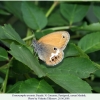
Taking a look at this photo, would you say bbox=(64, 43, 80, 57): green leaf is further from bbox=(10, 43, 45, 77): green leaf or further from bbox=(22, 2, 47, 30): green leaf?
bbox=(22, 2, 47, 30): green leaf

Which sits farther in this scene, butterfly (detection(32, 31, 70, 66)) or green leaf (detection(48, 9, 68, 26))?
green leaf (detection(48, 9, 68, 26))

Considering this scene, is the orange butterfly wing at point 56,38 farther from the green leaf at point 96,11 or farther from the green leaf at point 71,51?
the green leaf at point 96,11

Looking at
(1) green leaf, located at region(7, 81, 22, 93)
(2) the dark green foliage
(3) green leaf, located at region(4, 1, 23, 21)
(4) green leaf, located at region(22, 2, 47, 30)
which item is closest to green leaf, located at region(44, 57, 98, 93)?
(2) the dark green foliage

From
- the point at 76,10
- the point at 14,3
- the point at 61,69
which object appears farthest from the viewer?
the point at 14,3

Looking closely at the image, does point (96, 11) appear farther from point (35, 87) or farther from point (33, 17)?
point (35, 87)

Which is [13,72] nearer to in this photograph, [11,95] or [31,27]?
[11,95]

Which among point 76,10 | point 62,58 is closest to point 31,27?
point 76,10

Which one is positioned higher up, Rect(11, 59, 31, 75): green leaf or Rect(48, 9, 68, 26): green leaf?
Rect(11, 59, 31, 75): green leaf
